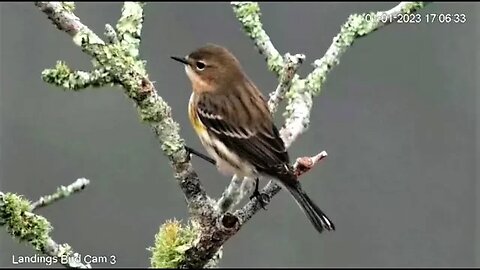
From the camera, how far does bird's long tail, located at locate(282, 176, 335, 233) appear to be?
2.27 m

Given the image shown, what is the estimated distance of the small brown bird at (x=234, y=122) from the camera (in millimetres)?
2492

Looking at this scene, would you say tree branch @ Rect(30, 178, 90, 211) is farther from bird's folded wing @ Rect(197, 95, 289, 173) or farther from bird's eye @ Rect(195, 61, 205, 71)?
bird's eye @ Rect(195, 61, 205, 71)

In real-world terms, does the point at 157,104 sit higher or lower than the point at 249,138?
lower

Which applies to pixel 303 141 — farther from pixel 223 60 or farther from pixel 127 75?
pixel 127 75

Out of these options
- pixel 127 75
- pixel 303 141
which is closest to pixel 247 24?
pixel 127 75

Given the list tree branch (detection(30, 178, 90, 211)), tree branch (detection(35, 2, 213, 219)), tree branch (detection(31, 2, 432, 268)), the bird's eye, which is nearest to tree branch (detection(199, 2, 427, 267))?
tree branch (detection(31, 2, 432, 268))

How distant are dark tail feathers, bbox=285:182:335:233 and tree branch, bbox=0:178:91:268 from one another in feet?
2.60

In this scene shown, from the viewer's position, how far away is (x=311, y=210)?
2.36 meters

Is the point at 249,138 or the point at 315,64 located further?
the point at 249,138

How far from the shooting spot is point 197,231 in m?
1.83

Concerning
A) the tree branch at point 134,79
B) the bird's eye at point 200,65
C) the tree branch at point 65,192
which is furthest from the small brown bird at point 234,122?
the tree branch at point 65,192

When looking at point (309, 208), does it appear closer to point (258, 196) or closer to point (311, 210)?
point (311, 210)

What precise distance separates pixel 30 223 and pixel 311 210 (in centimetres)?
93

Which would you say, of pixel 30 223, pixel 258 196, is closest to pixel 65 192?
pixel 30 223
